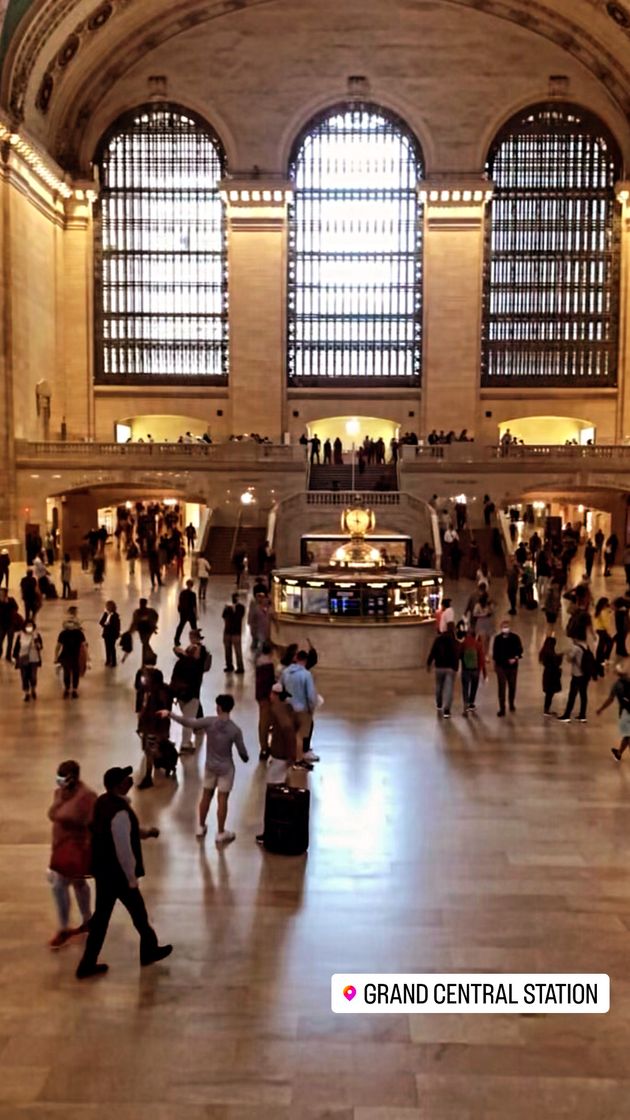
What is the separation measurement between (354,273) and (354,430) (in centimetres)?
648

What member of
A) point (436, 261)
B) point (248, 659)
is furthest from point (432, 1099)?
point (436, 261)

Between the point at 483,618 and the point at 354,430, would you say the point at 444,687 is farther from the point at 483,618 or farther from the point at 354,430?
the point at 354,430

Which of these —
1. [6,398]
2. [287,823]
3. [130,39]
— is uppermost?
[130,39]

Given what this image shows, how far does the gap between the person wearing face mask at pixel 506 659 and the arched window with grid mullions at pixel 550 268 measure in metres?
28.4

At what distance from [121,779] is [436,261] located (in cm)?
3491

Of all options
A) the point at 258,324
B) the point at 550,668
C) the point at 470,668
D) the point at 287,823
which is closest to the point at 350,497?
the point at 258,324

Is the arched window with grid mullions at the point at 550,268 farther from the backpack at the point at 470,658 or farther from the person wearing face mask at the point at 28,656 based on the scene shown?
the person wearing face mask at the point at 28,656

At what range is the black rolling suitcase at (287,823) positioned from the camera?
7.24 metres

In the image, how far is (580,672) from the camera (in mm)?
10938

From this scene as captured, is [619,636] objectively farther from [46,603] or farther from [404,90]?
[404,90]

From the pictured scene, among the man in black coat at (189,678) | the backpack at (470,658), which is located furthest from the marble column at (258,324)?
the man in black coat at (189,678)

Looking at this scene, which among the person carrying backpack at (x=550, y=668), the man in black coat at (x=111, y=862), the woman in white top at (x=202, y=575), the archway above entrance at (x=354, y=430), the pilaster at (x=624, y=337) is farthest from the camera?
the archway above entrance at (x=354, y=430)

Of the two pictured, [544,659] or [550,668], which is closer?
[544,659]

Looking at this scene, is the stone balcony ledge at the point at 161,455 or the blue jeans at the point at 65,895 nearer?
the blue jeans at the point at 65,895
